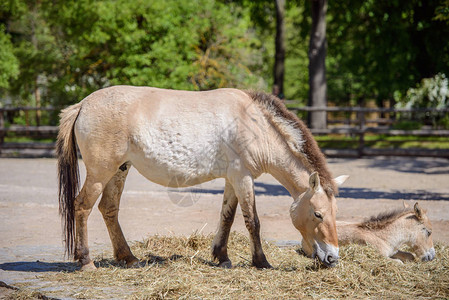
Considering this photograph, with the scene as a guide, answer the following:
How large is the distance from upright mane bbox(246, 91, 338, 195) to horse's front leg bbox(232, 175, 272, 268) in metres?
0.55

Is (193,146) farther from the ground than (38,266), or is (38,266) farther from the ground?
(193,146)

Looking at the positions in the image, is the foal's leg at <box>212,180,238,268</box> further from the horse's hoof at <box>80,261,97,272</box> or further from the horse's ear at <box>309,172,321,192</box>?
the horse's hoof at <box>80,261,97,272</box>

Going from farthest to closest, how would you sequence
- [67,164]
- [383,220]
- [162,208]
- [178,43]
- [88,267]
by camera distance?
[178,43] → [162,208] → [383,220] → [67,164] → [88,267]

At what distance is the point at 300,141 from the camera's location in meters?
5.07

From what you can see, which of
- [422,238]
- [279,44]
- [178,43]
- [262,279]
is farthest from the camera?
[279,44]

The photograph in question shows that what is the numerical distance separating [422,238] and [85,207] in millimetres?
3687

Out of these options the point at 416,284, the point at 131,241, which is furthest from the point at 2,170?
the point at 416,284

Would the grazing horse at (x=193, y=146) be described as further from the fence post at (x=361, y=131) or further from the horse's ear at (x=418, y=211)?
the fence post at (x=361, y=131)

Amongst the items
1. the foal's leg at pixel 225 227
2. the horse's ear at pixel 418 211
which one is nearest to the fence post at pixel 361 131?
the horse's ear at pixel 418 211

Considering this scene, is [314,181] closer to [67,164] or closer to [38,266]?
[67,164]

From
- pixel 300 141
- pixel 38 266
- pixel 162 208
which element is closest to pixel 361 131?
pixel 162 208

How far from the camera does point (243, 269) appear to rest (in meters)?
4.96

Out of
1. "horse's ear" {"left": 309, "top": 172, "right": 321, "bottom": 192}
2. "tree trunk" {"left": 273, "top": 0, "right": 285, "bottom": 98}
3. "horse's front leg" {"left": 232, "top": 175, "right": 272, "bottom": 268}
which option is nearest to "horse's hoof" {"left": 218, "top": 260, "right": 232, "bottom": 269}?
"horse's front leg" {"left": 232, "top": 175, "right": 272, "bottom": 268}

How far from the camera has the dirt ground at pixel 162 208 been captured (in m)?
5.97
